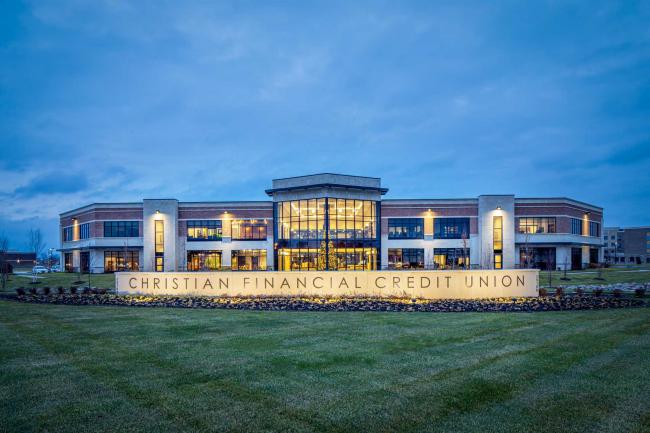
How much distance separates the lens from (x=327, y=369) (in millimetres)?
7242

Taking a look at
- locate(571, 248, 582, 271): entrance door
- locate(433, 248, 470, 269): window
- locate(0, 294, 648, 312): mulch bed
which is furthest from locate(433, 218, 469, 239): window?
locate(0, 294, 648, 312): mulch bed

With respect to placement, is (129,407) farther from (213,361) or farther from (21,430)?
(213,361)

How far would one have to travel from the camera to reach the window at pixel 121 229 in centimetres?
5584

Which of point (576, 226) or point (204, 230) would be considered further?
point (576, 226)

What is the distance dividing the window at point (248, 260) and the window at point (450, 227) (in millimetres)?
24030

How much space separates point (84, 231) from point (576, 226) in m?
70.7

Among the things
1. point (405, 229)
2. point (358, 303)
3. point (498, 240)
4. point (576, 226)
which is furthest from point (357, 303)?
point (576, 226)

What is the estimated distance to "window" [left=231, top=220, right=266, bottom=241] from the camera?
2215 inches

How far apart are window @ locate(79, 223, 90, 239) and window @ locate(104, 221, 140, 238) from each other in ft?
12.8

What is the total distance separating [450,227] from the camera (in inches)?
2189

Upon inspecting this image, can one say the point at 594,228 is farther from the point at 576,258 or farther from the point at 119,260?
the point at 119,260

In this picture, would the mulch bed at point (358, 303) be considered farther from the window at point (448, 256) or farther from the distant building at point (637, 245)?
the distant building at point (637, 245)

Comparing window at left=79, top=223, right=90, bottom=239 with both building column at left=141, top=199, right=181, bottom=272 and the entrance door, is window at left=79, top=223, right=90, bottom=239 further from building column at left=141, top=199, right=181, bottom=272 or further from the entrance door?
the entrance door

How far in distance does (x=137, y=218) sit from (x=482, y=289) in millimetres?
50267
